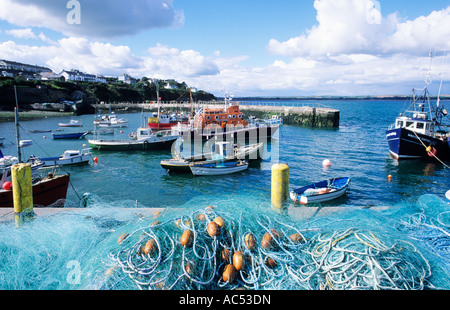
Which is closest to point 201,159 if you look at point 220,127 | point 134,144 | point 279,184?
point 134,144

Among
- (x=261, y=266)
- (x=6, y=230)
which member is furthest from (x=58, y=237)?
(x=261, y=266)

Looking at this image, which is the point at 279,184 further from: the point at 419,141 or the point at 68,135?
the point at 68,135

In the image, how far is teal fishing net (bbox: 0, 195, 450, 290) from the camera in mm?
3658

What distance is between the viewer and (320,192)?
13.1 metres

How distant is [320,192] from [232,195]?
7217 millimetres

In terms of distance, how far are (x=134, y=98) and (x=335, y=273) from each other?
108250 millimetres

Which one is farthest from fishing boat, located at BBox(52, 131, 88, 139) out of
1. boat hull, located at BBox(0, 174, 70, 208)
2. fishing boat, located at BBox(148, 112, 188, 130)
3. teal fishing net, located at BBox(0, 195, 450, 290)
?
teal fishing net, located at BBox(0, 195, 450, 290)

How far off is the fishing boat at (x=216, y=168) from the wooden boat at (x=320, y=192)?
18.7ft

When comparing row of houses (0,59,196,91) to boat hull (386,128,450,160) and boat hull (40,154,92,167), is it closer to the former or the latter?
boat hull (40,154,92,167)

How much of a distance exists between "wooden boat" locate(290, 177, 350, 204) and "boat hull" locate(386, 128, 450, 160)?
33.9ft

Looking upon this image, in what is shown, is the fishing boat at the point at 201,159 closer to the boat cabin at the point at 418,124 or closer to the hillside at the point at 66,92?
the boat cabin at the point at 418,124

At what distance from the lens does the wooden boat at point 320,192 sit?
12.6m

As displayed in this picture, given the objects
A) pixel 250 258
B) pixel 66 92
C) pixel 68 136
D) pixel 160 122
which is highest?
pixel 66 92

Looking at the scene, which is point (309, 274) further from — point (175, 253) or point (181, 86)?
point (181, 86)
